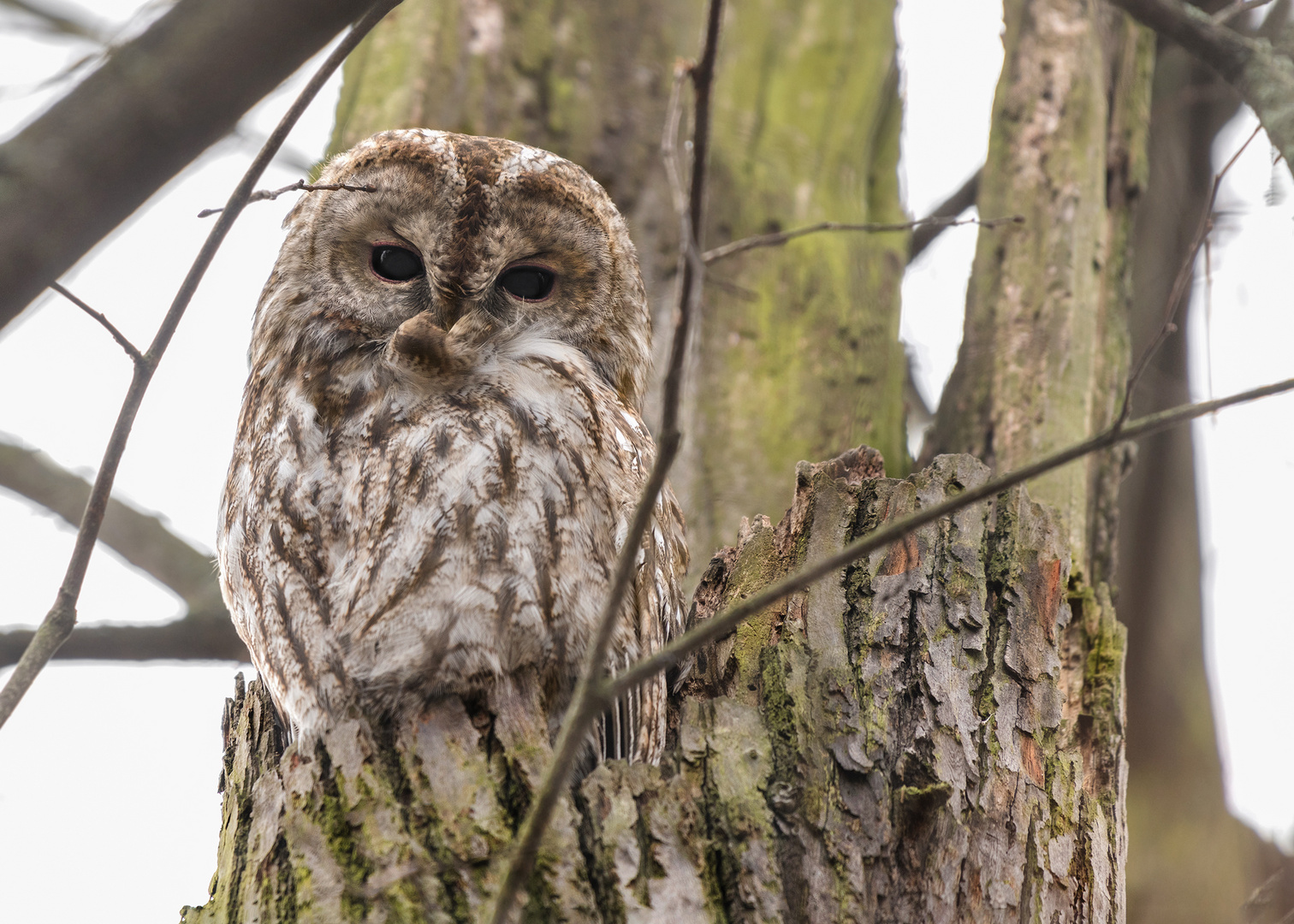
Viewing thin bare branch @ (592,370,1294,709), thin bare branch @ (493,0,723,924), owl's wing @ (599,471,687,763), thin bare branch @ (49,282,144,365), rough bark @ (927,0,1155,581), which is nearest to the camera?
thin bare branch @ (493,0,723,924)

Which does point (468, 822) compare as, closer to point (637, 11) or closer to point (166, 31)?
point (166, 31)

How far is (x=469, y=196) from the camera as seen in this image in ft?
7.23

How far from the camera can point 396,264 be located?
2.30 m

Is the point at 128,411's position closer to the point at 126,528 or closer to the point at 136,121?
the point at 136,121

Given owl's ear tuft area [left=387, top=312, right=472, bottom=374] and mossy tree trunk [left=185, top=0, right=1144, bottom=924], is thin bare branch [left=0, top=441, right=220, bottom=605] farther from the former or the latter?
owl's ear tuft area [left=387, top=312, right=472, bottom=374]

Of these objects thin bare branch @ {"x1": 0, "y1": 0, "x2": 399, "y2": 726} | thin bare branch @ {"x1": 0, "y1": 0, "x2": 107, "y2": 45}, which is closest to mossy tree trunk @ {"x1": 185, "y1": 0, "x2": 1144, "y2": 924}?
thin bare branch @ {"x1": 0, "y1": 0, "x2": 399, "y2": 726}

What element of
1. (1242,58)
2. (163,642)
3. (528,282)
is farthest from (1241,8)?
(163,642)

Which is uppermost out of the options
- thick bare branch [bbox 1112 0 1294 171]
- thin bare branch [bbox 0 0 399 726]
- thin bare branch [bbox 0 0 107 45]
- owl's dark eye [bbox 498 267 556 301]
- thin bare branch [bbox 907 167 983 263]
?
thin bare branch [bbox 0 0 107 45]

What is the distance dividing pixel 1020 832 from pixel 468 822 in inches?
34.7

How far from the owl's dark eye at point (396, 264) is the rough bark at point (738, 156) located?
3.41 feet

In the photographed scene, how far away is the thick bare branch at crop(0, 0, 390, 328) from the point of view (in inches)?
52.6

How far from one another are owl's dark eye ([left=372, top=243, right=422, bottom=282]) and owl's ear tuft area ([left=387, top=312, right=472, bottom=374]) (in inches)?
7.3

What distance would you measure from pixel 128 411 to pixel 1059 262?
2.38 meters

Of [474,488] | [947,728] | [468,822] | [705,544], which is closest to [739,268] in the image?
[705,544]
